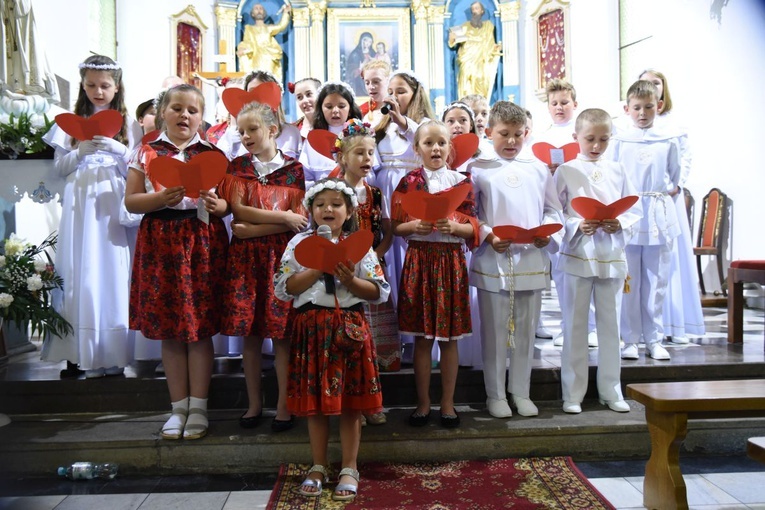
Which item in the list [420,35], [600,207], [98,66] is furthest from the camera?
[420,35]

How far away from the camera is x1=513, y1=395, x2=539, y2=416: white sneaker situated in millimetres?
3076

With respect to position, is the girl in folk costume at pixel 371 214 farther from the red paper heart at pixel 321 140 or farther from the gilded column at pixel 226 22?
the gilded column at pixel 226 22

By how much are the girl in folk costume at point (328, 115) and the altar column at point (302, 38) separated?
7.87 metres

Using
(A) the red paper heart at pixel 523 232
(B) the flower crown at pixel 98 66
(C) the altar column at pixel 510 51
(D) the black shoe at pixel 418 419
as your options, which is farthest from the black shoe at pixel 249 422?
(C) the altar column at pixel 510 51

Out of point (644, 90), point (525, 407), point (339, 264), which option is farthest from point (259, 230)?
point (644, 90)

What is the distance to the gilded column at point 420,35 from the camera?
10852 millimetres

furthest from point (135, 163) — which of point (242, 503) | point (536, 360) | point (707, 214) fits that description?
point (707, 214)

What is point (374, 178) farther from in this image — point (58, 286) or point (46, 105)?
point (46, 105)

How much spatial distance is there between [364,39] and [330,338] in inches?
369

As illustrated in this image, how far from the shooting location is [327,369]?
2.43 meters

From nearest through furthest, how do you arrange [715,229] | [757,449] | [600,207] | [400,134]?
[757,449] < [600,207] < [400,134] < [715,229]

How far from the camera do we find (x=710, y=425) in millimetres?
3088

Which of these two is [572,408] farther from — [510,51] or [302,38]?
[302,38]

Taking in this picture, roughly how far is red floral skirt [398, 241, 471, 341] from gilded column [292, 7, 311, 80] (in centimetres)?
848
